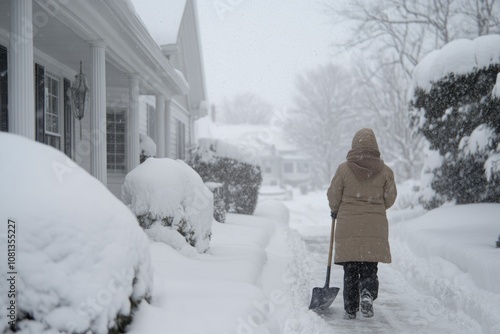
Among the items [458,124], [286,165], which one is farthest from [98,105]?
[286,165]

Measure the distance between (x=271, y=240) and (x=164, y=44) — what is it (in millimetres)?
7653

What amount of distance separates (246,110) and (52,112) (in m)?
67.9

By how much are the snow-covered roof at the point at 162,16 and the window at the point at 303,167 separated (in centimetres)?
4531

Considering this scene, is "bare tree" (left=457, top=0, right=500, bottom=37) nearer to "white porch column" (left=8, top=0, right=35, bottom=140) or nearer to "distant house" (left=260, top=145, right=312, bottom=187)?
"white porch column" (left=8, top=0, right=35, bottom=140)

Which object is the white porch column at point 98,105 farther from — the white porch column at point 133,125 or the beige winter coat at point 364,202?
the beige winter coat at point 364,202

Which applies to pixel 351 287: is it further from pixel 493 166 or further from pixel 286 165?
pixel 286 165

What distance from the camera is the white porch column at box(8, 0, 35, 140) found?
16.7 ft

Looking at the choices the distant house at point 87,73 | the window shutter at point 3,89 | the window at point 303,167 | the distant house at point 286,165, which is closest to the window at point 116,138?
the distant house at point 87,73

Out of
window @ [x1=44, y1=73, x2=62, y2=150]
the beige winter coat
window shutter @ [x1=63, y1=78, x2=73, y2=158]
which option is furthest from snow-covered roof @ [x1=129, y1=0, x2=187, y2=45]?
the beige winter coat

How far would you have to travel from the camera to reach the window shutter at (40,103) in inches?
345

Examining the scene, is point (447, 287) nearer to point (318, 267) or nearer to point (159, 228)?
point (318, 267)

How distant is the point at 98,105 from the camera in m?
7.90

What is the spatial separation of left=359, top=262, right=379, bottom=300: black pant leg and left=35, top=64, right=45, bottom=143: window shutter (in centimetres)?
631

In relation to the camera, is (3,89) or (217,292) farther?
(3,89)
